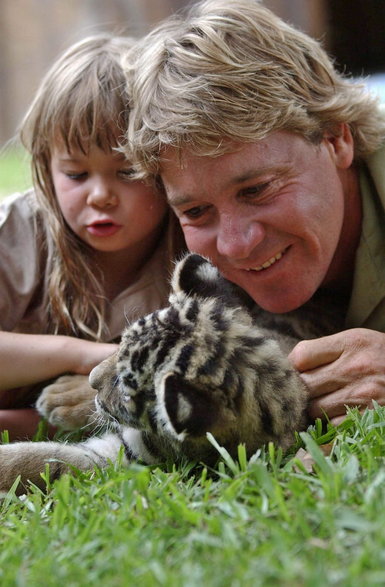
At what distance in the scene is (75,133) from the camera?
398cm

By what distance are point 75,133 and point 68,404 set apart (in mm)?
→ 1290

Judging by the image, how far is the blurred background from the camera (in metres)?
8.07

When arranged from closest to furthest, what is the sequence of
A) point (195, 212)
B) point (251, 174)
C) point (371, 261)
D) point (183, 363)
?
point (183, 363) < point (251, 174) < point (195, 212) < point (371, 261)

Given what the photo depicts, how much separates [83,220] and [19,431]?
1093mm

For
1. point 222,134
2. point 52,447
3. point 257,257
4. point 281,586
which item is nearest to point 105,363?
point 52,447

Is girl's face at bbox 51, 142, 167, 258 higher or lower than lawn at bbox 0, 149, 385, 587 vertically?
higher

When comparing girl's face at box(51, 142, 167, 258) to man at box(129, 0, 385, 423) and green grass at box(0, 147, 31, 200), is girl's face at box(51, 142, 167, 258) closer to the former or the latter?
man at box(129, 0, 385, 423)

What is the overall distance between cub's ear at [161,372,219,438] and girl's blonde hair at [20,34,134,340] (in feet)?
5.11

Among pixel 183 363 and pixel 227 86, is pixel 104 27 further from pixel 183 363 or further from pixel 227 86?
pixel 183 363

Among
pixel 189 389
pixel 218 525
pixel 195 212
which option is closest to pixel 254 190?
pixel 195 212

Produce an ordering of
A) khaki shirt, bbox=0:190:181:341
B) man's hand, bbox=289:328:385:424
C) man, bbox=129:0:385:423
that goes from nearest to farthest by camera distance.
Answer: man's hand, bbox=289:328:385:424, man, bbox=129:0:385:423, khaki shirt, bbox=0:190:181:341

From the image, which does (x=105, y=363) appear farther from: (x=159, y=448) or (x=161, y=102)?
(x=161, y=102)

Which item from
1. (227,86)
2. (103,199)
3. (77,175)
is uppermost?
(227,86)

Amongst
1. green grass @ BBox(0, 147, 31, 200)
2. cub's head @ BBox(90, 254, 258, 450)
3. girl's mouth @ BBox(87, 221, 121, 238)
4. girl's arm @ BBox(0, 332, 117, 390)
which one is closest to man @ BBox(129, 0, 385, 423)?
cub's head @ BBox(90, 254, 258, 450)
